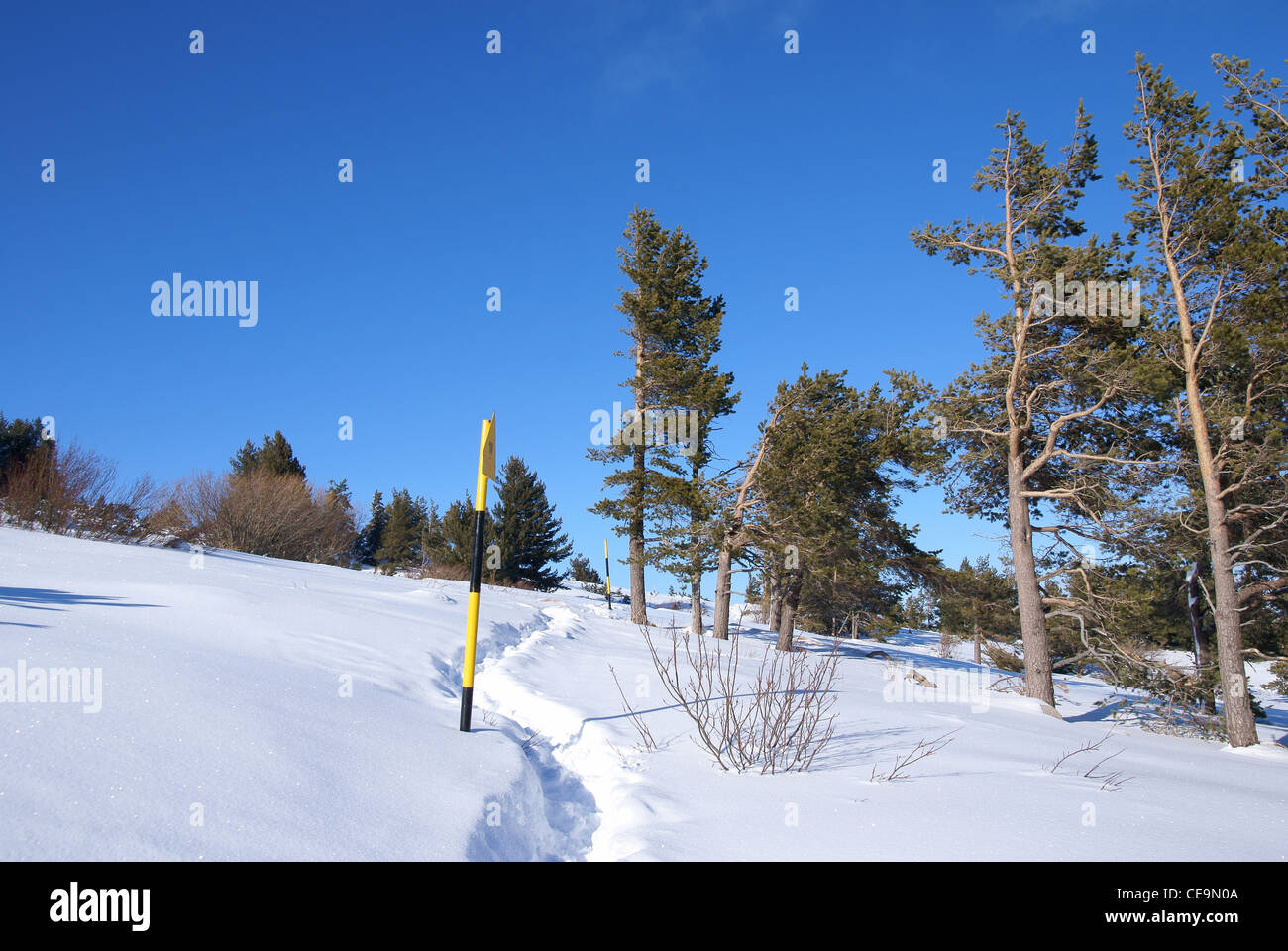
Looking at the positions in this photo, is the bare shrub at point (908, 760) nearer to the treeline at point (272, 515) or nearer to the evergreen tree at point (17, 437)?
the treeline at point (272, 515)

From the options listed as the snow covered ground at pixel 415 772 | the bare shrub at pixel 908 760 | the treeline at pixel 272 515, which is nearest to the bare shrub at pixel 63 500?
the treeline at pixel 272 515

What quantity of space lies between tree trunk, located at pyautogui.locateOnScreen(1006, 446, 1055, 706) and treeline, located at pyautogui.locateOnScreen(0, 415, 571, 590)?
17.8 meters

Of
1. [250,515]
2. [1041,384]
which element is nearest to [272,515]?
[250,515]

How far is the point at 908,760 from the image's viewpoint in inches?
197

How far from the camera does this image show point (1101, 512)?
1277 centimetres

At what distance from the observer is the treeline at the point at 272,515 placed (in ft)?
42.9

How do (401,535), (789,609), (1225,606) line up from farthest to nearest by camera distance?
1. (401,535)
2. (789,609)
3. (1225,606)

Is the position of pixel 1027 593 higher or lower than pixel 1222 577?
lower

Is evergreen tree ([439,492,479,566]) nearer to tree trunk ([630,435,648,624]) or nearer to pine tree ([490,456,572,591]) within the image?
pine tree ([490,456,572,591])

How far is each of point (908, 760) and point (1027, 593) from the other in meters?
10.0

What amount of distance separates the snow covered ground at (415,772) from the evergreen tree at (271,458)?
28.0 m

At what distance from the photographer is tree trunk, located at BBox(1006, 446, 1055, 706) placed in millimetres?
12883

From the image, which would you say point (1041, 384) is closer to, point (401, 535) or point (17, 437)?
point (17, 437)
